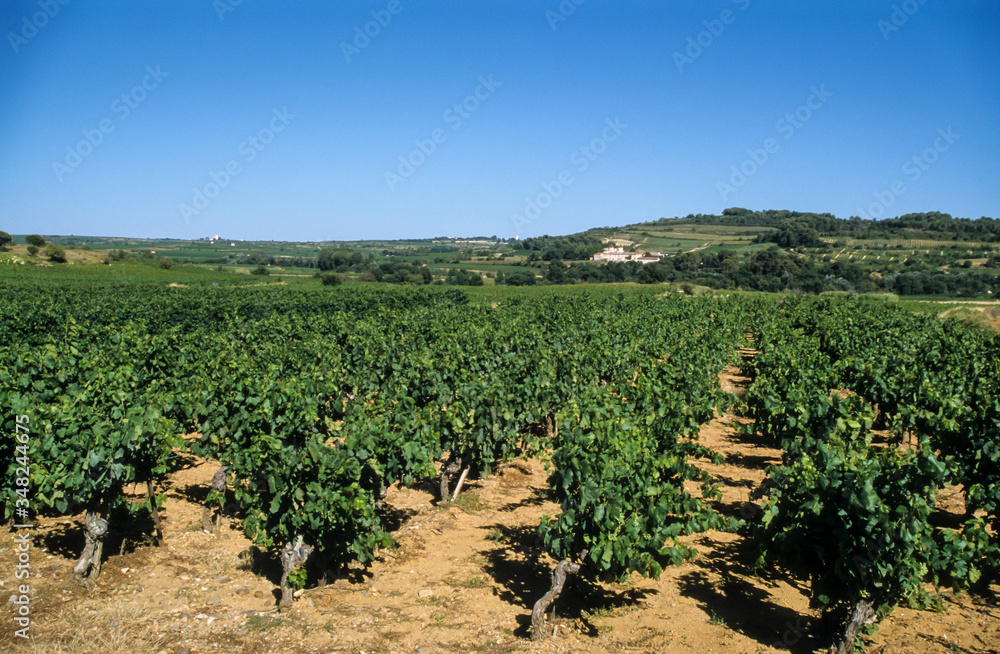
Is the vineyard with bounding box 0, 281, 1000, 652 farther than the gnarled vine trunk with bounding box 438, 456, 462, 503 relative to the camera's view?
No

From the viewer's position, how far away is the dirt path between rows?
573 centimetres

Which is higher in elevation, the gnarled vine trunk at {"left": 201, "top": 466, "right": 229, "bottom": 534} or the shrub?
the shrub

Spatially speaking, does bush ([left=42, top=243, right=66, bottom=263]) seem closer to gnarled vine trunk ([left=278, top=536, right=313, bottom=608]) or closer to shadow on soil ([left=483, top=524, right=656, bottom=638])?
gnarled vine trunk ([left=278, top=536, right=313, bottom=608])

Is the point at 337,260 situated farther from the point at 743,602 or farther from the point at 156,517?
the point at 743,602

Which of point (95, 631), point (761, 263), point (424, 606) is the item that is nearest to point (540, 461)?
point (424, 606)

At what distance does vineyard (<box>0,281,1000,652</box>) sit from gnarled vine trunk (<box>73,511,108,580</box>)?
0.02 metres

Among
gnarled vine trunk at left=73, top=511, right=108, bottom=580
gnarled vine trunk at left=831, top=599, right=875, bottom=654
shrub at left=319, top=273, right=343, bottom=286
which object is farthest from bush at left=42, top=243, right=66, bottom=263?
gnarled vine trunk at left=831, top=599, right=875, bottom=654

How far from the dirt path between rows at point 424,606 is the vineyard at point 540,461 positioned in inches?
6.2

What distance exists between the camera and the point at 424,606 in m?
6.55

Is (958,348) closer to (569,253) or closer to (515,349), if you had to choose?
(515,349)

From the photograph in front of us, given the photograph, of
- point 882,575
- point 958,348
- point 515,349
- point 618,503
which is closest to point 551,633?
point 618,503

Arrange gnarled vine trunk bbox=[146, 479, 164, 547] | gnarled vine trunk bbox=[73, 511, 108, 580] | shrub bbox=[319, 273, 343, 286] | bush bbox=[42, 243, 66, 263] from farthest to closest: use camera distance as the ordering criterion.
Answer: shrub bbox=[319, 273, 343, 286], bush bbox=[42, 243, 66, 263], gnarled vine trunk bbox=[146, 479, 164, 547], gnarled vine trunk bbox=[73, 511, 108, 580]

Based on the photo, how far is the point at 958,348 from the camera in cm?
1614

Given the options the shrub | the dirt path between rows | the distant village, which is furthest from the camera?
the distant village
